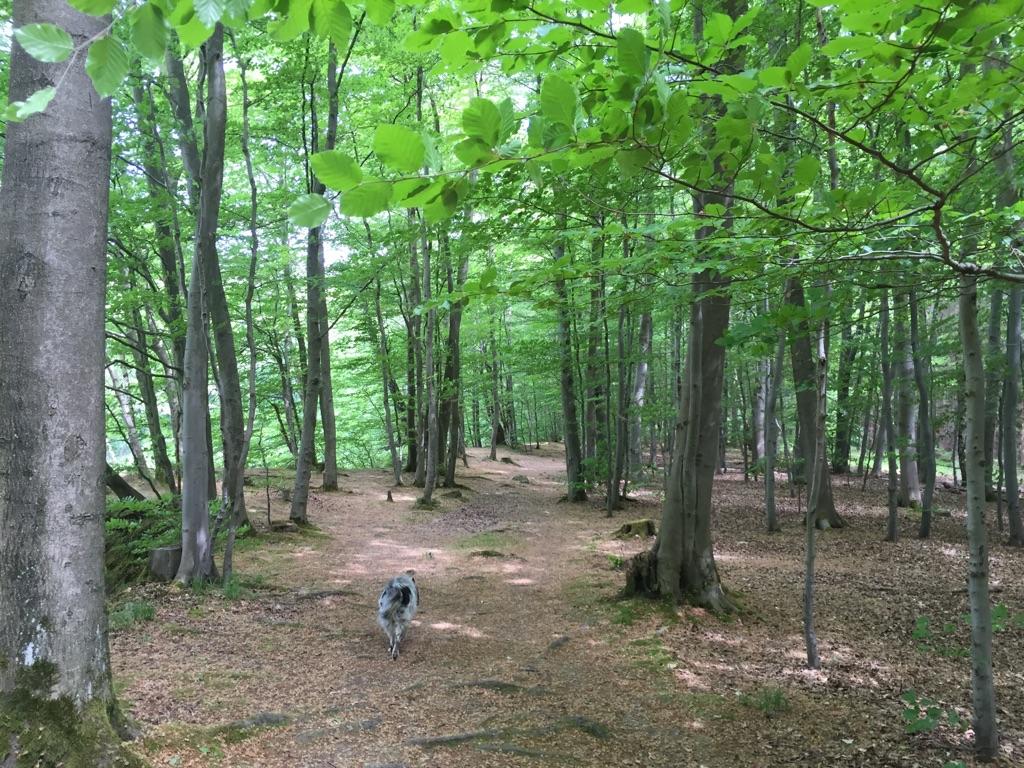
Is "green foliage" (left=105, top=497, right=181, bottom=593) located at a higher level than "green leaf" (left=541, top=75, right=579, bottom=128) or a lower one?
lower

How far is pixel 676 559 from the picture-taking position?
21.6 ft

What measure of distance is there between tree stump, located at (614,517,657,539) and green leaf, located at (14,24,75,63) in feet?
35.9

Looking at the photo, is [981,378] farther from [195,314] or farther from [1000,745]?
[195,314]

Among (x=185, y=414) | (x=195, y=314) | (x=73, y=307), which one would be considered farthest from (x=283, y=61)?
(x=73, y=307)

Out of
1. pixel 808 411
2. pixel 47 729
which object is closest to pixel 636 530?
Answer: pixel 808 411

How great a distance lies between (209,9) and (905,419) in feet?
50.1

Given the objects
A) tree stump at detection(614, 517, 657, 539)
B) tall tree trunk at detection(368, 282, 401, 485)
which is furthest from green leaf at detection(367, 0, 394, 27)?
tall tree trunk at detection(368, 282, 401, 485)

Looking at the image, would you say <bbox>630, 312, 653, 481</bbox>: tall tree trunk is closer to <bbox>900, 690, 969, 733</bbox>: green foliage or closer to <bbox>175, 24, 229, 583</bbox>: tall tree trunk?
<bbox>175, 24, 229, 583</bbox>: tall tree trunk

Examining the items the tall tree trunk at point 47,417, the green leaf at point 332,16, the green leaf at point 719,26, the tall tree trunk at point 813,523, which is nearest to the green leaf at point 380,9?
the green leaf at point 332,16

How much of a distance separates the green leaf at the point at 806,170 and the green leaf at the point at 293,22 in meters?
1.27

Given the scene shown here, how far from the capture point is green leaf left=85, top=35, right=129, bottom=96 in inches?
37.5

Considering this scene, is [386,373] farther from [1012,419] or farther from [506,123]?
[506,123]

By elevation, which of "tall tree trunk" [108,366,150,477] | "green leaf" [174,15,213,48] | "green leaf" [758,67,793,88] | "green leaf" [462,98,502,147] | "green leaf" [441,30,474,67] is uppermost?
"green leaf" [441,30,474,67]

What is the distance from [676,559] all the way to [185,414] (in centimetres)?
579
